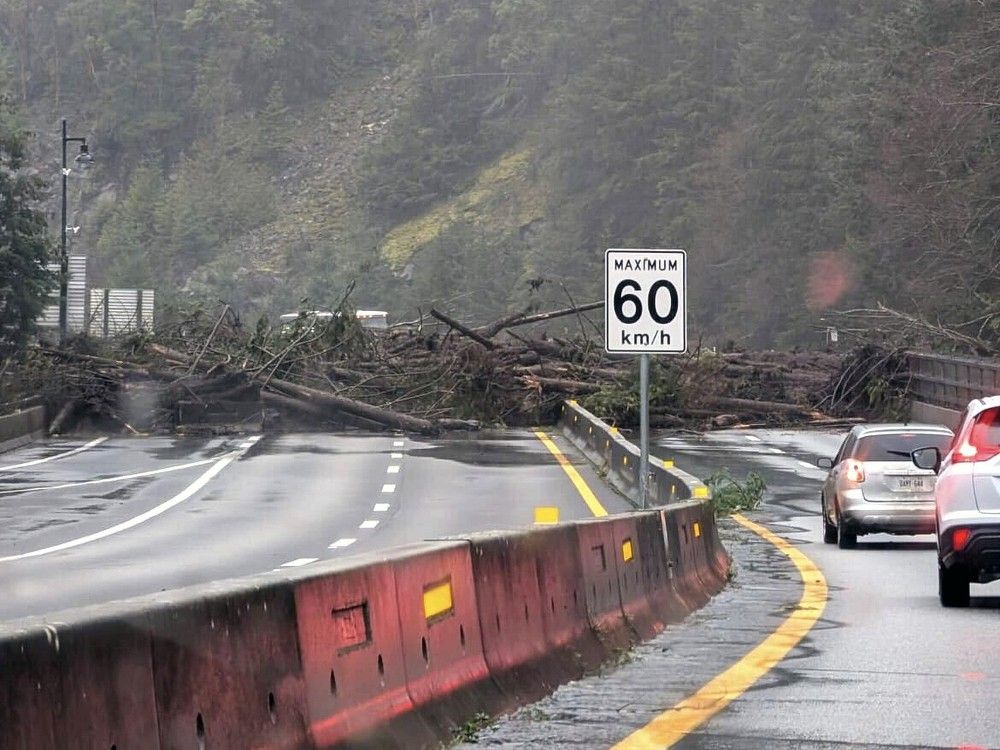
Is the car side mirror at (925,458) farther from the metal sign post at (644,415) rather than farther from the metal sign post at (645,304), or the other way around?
the metal sign post at (645,304)

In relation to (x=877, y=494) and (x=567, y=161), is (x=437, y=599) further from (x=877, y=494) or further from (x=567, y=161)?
(x=567, y=161)

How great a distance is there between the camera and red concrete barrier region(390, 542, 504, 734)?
24.8 feet

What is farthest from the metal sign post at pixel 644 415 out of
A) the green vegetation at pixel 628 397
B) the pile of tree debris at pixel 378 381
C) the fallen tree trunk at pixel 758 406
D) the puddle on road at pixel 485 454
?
the fallen tree trunk at pixel 758 406

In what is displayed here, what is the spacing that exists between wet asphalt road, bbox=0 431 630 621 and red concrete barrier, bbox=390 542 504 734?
231 inches

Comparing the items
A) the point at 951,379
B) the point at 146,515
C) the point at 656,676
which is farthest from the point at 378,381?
the point at 656,676

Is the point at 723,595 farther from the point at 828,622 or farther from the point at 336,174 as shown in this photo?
the point at 336,174

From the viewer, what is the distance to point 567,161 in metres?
119

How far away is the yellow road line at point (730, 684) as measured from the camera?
27.3ft

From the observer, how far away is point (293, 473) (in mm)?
33594

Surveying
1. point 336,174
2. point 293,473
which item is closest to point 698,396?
point 293,473

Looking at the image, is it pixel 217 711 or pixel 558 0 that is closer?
pixel 217 711

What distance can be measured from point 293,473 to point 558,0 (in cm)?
11786

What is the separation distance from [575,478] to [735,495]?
4587mm

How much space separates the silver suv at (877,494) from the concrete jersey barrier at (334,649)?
34.3 feet
